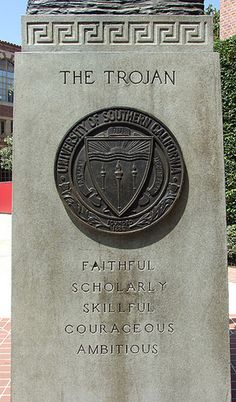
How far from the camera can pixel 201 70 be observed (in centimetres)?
352

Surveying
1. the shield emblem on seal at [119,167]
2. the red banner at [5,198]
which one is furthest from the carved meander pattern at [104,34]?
the red banner at [5,198]

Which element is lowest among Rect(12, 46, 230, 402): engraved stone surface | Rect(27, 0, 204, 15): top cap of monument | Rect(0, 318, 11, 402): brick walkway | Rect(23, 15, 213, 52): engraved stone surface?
Rect(0, 318, 11, 402): brick walkway

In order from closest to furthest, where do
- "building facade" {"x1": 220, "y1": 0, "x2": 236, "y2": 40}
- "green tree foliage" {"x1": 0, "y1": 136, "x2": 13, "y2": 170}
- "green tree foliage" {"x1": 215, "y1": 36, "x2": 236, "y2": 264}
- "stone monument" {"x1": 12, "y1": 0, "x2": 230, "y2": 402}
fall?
1. "stone monument" {"x1": 12, "y1": 0, "x2": 230, "y2": 402}
2. "green tree foliage" {"x1": 215, "y1": 36, "x2": 236, "y2": 264}
3. "building facade" {"x1": 220, "y1": 0, "x2": 236, "y2": 40}
4. "green tree foliage" {"x1": 0, "y1": 136, "x2": 13, "y2": 170}

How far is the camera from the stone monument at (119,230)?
3473 mm

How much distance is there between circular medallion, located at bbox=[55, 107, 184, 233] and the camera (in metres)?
3.48

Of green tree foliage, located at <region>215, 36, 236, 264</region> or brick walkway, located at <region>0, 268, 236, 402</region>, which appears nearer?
brick walkway, located at <region>0, 268, 236, 402</region>

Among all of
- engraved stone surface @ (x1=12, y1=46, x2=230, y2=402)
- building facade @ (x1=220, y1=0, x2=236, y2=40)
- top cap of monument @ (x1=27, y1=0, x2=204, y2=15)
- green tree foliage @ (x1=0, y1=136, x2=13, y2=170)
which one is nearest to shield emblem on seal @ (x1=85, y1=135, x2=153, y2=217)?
engraved stone surface @ (x1=12, y1=46, x2=230, y2=402)

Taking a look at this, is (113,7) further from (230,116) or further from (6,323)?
(230,116)

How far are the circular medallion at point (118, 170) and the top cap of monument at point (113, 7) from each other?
80 centimetres

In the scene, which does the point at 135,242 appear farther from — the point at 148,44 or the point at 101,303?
the point at 148,44

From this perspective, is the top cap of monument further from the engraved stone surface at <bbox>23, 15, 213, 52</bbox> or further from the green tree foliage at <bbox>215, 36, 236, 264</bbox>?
the green tree foliage at <bbox>215, 36, 236, 264</bbox>

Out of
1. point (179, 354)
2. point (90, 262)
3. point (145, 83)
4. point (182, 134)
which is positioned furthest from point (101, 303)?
point (145, 83)

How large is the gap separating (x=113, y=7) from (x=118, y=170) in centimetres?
123

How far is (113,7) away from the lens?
12.1ft
